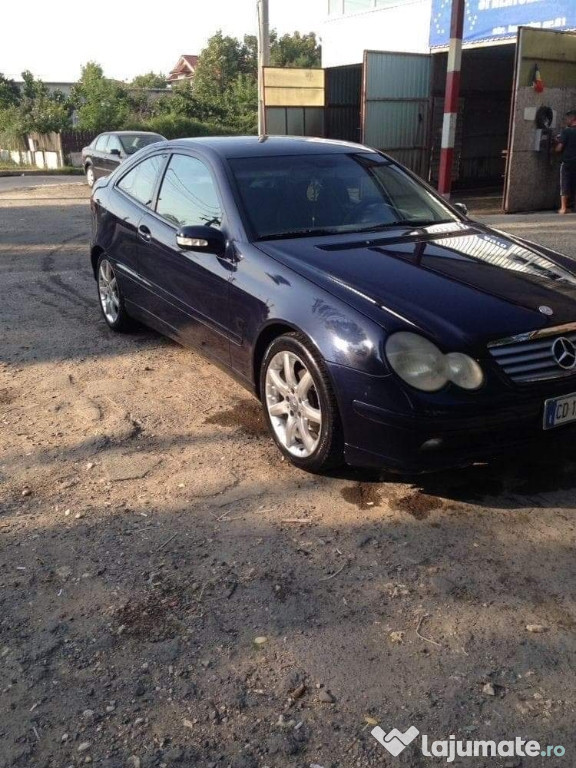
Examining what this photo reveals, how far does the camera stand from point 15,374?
5.36m

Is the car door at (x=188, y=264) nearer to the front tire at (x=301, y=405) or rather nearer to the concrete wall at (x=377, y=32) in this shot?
the front tire at (x=301, y=405)

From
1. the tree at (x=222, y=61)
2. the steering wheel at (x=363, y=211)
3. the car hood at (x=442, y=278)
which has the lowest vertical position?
the car hood at (x=442, y=278)

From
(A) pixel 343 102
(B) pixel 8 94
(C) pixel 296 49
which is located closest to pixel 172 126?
(B) pixel 8 94

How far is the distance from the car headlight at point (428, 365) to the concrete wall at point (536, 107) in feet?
36.5

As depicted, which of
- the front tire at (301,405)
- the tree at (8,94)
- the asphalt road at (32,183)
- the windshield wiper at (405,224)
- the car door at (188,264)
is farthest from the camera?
the tree at (8,94)

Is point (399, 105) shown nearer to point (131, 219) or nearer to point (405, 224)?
point (131, 219)

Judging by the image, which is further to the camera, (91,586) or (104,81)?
(104,81)

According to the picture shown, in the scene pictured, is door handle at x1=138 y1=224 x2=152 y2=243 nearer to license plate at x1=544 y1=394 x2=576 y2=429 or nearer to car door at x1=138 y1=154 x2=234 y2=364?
car door at x1=138 y1=154 x2=234 y2=364

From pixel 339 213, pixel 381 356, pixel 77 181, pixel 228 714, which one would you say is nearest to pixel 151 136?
pixel 77 181

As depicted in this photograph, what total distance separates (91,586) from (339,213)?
104 inches

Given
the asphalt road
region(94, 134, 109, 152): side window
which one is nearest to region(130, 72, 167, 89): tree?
the asphalt road

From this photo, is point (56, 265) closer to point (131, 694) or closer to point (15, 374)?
point (15, 374)

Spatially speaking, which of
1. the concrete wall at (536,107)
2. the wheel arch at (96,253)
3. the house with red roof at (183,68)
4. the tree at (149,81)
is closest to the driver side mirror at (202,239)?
the wheel arch at (96,253)

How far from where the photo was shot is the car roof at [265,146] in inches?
186
